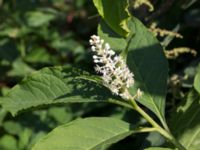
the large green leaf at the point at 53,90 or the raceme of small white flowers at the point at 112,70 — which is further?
the large green leaf at the point at 53,90

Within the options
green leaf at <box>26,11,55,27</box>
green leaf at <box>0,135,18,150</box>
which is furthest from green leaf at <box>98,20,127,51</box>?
green leaf at <box>26,11,55,27</box>

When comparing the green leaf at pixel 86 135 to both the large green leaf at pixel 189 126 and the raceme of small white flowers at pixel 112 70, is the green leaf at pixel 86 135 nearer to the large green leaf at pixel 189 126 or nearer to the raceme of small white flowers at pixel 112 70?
the raceme of small white flowers at pixel 112 70

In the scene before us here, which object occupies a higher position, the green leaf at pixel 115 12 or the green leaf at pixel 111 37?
the green leaf at pixel 115 12

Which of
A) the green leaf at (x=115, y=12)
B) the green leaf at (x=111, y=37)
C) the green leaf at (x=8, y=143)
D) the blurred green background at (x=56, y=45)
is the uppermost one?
the green leaf at (x=115, y=12)

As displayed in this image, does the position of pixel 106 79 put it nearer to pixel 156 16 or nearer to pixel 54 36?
pixel 156 16

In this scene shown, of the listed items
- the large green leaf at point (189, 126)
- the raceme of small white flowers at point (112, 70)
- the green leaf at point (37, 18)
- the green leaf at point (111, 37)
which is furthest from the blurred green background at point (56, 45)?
the raceme of small white flowers at point (112, 70)

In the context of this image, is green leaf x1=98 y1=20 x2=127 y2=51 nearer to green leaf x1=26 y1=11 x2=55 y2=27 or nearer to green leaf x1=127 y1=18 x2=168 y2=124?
green leaf x1=127 y1=18 x2=168 y2=124
